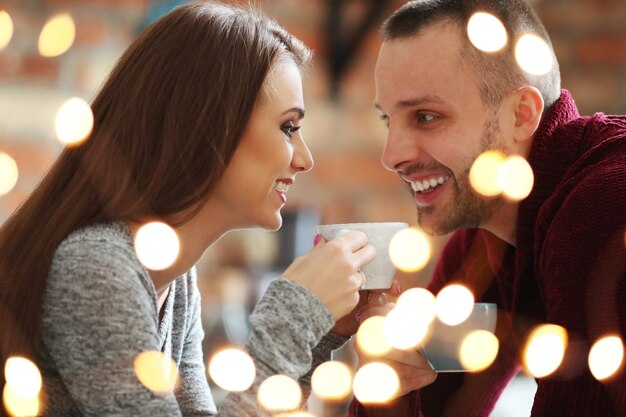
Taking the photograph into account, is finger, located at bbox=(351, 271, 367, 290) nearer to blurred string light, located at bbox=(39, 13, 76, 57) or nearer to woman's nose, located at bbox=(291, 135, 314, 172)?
woman's nose, located at bbox=(291, 135, 314, 172)

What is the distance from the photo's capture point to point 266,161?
83cm

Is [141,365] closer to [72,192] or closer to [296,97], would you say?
[72,192]

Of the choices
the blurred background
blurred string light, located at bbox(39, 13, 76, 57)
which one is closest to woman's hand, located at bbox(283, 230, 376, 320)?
the blurred background

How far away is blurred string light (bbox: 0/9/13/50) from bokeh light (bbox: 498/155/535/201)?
3.99 feet

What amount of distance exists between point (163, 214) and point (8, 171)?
123 cm

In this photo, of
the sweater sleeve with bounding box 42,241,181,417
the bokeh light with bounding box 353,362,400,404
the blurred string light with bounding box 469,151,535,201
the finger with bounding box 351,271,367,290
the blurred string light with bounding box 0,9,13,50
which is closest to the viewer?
the sweater sleeve with bounding box 42,241,181,417

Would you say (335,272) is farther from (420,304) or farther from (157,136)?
(157,136)

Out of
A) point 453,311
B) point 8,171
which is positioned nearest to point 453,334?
point 453,311

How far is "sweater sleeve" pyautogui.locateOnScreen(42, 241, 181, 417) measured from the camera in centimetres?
67

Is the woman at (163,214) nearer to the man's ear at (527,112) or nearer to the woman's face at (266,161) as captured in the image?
the woman's face at (266,161)

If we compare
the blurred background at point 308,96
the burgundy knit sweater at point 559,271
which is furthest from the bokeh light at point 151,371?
the blurred background at point 308,96

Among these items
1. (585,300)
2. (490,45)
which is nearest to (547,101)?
(490,45)

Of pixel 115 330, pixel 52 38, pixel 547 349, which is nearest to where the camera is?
pixel 115 330

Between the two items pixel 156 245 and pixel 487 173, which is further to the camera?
pixel 487 173
